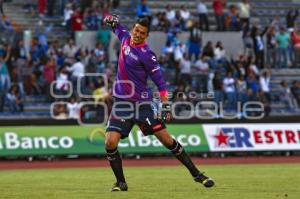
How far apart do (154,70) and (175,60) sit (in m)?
17.1

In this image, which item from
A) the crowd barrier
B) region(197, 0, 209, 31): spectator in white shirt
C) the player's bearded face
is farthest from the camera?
region(197, 0, 209, 31): spectator in white shirt

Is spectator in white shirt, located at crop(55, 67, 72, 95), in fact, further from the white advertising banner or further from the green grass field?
the green grass field

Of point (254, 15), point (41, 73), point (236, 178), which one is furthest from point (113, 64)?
point (236, 178)

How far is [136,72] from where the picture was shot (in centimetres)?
1305

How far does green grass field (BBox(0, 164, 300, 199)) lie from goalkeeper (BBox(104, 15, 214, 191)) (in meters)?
0.56

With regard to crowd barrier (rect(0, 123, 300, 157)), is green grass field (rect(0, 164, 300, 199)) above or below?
above

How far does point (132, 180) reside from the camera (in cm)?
1578

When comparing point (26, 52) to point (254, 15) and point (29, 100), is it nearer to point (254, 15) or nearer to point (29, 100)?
point (29, 100)

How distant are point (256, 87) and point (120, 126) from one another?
1736cm

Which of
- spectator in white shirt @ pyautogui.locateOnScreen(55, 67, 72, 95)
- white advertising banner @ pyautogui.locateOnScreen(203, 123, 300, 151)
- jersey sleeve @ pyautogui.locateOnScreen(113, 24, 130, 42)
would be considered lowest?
white advertising banner @ pyautogui.locateOnScreen(203, 123, 300, 151)

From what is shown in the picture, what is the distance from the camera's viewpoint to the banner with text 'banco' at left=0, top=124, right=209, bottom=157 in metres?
24.2

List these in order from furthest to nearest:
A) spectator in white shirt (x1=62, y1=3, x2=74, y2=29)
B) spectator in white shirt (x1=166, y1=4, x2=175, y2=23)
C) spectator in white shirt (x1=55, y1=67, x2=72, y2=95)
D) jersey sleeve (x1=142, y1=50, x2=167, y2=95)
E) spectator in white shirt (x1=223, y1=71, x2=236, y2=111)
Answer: spectator in white shirt (x1=166, y1=4, x2=175, y2=23) < spectator in white shirt (x1=62, y1=3, x2=74, y2=29) < spectator in white shirt (x1=223, y1=71, x2=236, y2=111) < spectator in white shirt (x1=55, y1=67, x2=72, y2=95) < jersey sleeve (x1=142, y1=50, x2=167, y2=95)

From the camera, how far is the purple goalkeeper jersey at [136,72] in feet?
42.5

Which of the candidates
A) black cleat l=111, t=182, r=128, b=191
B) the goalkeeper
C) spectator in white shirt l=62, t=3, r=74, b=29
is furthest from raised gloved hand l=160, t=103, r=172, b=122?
spectator in white shirt l=62, t=3, r=74, b=29
